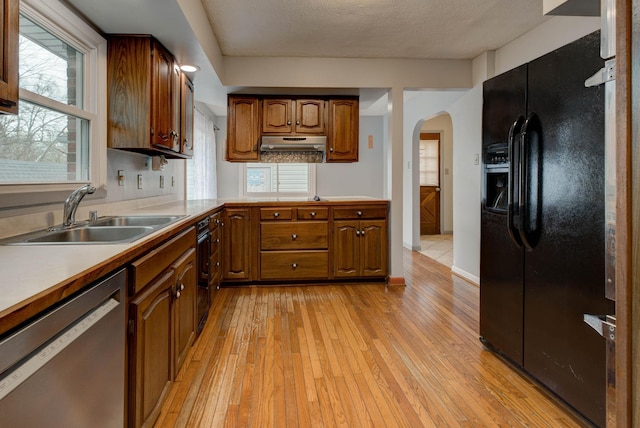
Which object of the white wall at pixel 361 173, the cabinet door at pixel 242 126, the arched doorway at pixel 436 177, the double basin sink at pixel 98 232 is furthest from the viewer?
the arched doorway at pixel 436 177

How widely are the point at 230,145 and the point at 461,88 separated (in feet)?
8.50

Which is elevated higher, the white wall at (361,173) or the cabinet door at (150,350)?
the white wall at (361,173)

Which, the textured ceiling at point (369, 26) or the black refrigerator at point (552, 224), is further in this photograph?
the textured ceiling at point (369, 26)

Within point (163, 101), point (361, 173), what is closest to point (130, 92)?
point (163, 101)

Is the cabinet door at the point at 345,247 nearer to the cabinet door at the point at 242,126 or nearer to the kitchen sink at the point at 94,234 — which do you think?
the cabinet door at the point at 242,126

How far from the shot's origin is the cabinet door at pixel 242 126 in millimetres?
4246

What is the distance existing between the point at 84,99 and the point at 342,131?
2.63m

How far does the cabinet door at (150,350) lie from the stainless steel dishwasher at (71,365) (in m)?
0.08

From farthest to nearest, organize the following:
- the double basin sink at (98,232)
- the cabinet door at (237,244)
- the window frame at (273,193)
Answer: the window frame at (273,193) → the cabinet door at (237,244) → the double basin sink at (98,232)

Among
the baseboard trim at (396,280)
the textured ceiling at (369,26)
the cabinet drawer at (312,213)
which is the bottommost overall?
the baseboard trim at (396,280)

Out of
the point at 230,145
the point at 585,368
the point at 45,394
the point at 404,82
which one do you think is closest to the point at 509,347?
the point at 585,368

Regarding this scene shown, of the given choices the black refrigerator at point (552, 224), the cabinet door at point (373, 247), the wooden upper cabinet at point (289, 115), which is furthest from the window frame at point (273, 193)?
the black refrigerator at point (552, 224)

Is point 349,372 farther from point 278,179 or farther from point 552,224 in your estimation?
point 278,179

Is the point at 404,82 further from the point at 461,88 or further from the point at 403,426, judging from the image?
the point at 403,426
